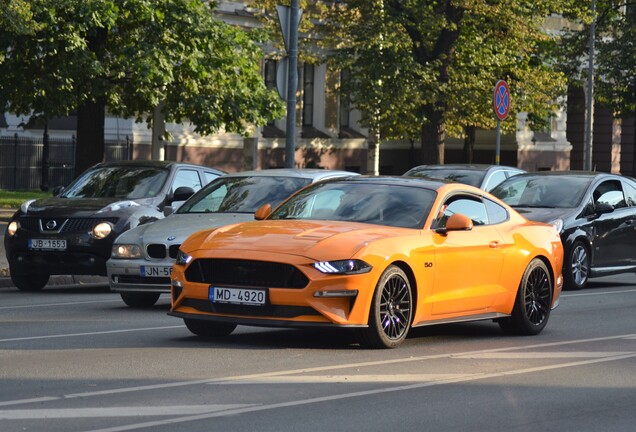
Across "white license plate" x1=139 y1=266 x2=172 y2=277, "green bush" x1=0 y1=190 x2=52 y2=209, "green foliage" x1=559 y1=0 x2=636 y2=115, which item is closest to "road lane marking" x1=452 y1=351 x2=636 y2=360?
"white license plate" x1=139 y1=266 x2=172 y2=277

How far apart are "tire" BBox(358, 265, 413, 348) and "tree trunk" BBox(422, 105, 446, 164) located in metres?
29.1

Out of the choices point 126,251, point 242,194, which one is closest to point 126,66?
point 242,194

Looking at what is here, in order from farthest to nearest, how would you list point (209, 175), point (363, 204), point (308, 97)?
point (308, 97) < point (209, 175) < point (363, 204)

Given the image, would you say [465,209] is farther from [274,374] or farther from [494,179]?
[494,179]

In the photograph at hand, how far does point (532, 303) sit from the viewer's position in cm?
1360

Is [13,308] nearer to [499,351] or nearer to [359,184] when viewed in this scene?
[359,184]

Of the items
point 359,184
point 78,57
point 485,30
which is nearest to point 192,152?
point 485,30

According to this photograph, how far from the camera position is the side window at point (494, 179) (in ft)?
77.8

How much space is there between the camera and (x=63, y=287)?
64.6 ft

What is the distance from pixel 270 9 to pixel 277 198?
102ft

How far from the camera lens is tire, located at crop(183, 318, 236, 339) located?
12.3 m

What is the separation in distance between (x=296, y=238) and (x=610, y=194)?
1062 centimetres

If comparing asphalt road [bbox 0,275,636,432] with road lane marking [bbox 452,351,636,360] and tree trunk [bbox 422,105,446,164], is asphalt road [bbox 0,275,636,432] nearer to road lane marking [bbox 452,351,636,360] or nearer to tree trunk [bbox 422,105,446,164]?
road lane marking [bbox 452,351,636,360]

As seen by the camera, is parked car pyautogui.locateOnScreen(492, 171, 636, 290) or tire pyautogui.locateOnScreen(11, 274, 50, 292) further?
parked car pyautogui.locateOnScreen(492, 171, 636, 290)
